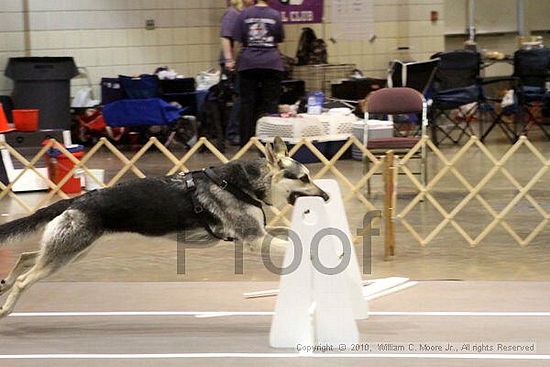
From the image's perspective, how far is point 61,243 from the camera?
4977 millimetres

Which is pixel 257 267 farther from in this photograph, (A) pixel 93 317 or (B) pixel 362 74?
(B) pixel 362 74

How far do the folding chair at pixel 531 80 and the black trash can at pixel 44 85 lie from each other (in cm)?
580

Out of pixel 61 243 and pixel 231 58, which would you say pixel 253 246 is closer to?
pixel 61 243

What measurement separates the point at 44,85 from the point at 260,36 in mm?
4061

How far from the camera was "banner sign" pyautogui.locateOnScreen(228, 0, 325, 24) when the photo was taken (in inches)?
539

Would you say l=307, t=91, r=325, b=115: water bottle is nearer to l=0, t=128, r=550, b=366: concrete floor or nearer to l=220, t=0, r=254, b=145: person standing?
l=220, t=0, r=254, b=145: person standing

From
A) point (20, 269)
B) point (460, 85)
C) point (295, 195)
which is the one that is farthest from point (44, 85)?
point (295, 195)

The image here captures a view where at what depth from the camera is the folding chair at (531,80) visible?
43.1ft

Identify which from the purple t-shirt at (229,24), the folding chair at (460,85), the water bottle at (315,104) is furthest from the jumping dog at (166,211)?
the folding chair at (460,85)

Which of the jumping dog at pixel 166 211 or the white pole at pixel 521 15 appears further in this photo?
the white pole at pixel 521 15

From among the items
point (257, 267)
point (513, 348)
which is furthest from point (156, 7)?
point (513, 348)

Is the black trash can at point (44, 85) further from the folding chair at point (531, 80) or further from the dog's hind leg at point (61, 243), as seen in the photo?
the dog's hind leg at point (61, 243)

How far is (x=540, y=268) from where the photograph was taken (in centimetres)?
637

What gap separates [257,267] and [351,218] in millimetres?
1691
